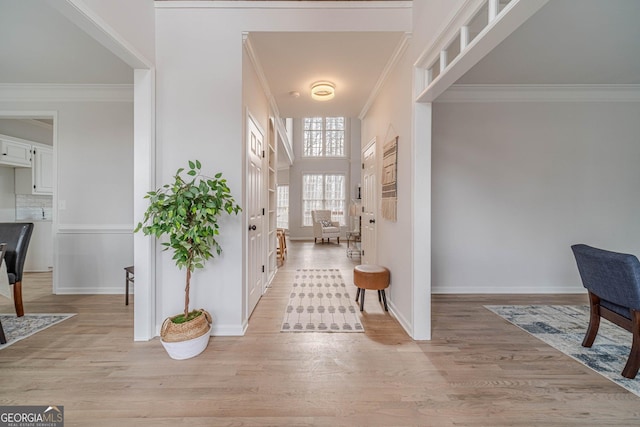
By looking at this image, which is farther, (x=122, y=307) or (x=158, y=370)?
(x=122, y=307)

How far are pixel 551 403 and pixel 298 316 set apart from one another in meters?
1.97

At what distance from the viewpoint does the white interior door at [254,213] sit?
2.63 m

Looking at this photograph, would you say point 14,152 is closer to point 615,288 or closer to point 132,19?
point 132,19

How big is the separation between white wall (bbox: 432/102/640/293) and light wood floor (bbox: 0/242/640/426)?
1218mm

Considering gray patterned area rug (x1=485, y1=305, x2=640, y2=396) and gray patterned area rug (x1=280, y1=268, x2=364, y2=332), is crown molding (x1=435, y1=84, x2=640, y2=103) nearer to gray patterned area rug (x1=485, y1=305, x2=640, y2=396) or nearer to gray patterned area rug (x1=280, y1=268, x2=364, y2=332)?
gray patterned area rug (x1=485, y1=305, x2=640, y2=396)

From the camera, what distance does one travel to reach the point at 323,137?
9914 millimetres

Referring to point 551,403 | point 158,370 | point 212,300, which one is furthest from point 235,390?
point 551,403

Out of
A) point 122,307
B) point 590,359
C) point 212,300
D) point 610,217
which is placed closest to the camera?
point 590,359

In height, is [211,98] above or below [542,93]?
below

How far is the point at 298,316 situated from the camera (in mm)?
2699

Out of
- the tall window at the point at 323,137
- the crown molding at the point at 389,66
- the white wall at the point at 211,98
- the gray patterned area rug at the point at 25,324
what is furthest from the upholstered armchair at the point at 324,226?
the gray patterned area rug at the point at 25,324

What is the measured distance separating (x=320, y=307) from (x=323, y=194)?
7.07 m

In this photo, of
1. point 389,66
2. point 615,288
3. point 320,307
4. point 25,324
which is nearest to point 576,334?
point 615,288

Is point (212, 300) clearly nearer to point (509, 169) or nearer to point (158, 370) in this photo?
point (158, 370)
